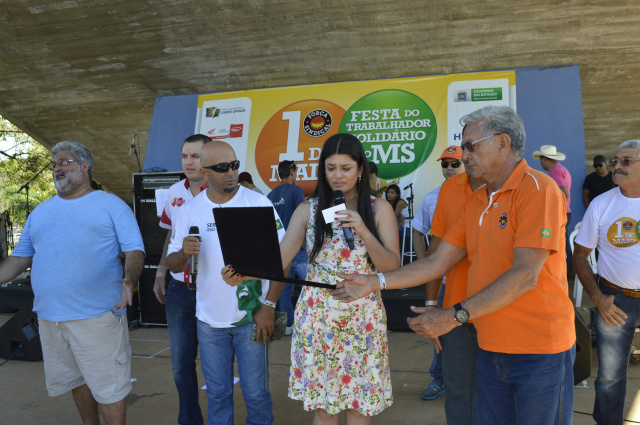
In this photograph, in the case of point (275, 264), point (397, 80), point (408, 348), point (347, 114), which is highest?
point (397, 80)

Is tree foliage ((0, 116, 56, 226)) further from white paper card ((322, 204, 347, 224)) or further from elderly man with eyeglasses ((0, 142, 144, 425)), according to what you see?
white paper card ((322, 204, 347, 224))

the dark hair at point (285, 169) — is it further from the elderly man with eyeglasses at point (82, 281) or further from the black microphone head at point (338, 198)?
the black microphone head at point (338, 198)

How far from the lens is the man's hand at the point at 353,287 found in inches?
77.1

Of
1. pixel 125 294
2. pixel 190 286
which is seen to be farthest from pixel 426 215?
pixel 125 294

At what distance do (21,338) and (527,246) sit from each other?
498 cm

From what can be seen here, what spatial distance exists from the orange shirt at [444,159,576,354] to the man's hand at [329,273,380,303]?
411 mm

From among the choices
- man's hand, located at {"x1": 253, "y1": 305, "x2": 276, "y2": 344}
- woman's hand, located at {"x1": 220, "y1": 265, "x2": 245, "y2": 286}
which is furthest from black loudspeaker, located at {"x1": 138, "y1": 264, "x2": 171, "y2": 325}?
woman's hand, located at {"x1": 220, "y1": 265, "x2": 245, "y2": 286}

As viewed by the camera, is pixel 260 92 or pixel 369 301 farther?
pixel 260 92

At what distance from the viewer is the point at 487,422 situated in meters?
1.92

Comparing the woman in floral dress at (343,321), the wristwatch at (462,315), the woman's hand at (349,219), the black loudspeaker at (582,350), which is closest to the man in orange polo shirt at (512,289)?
the wristwatch at (462,315)

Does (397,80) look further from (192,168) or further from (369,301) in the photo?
(369,301)

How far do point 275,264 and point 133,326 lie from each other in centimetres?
480

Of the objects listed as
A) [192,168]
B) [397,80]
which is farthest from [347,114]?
[192,168]

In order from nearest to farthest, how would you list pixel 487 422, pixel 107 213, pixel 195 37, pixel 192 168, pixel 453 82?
pixel 487 422
pixel 107 213
pixel 192 168
pixel 453 82
pixel 195 37
